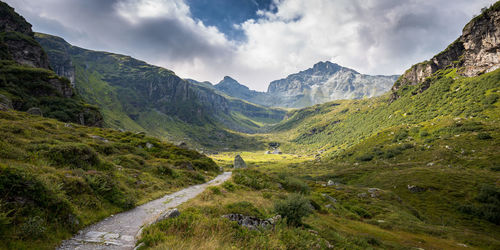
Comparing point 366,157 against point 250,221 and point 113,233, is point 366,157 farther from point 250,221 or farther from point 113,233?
point 113,233

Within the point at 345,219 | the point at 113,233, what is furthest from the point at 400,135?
the point at 113,233

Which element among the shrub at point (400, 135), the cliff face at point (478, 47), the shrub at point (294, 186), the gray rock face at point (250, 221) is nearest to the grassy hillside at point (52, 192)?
the gray rock face at point (250, 221)

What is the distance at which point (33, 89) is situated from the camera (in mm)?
69688

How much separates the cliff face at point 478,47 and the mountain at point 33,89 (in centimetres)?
24050

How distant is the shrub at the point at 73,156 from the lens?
15.5m

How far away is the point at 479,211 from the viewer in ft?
140

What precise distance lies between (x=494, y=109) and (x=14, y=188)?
551ft

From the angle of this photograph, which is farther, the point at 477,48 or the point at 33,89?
the point at 477,48

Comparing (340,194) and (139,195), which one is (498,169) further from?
(139,195)

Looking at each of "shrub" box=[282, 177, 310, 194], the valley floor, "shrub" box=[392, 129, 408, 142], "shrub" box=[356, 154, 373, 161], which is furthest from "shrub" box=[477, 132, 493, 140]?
"shrub" box=[282, 177, 310, 194]

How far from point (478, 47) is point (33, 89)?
872ft

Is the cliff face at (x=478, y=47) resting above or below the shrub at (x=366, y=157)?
above

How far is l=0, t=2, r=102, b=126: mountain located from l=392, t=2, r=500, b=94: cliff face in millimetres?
240499

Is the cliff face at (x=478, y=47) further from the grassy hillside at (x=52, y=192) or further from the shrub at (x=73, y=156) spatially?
the shrub at (x=73, y=156)
